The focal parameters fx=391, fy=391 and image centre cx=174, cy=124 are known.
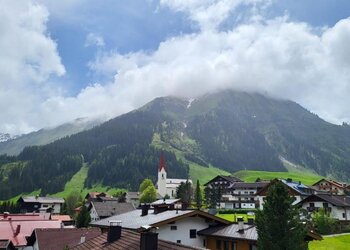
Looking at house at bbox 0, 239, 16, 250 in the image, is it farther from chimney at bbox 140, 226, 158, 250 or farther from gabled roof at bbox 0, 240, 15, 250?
chimney at bbox 140, 226, 158, 250

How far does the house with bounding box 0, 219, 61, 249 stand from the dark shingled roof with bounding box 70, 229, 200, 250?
Result: 30054 mm

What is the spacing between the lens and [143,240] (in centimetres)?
2091

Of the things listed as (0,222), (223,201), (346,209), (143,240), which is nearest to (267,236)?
(143,240)

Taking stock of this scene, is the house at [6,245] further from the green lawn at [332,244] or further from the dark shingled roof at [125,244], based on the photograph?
the green lawn at [332,244]

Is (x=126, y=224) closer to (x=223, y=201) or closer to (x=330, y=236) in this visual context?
(x=330, y=236)

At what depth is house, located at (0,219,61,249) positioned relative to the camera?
55625 millimetres

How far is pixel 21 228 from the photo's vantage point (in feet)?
193

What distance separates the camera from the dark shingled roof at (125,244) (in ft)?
67.5

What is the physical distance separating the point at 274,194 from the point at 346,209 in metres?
61.2

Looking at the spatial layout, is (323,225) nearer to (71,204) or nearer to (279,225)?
(279,225)

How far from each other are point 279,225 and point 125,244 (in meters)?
12.3

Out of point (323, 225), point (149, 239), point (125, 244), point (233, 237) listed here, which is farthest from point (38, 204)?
point (149, 239)

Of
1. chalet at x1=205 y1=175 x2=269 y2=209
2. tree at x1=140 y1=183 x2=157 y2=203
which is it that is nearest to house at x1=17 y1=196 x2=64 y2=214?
tree at x1=140 y1=183 x2=157 y2=203

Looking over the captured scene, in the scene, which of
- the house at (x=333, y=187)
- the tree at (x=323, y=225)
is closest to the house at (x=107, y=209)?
the tree at (x=323, y=225)
